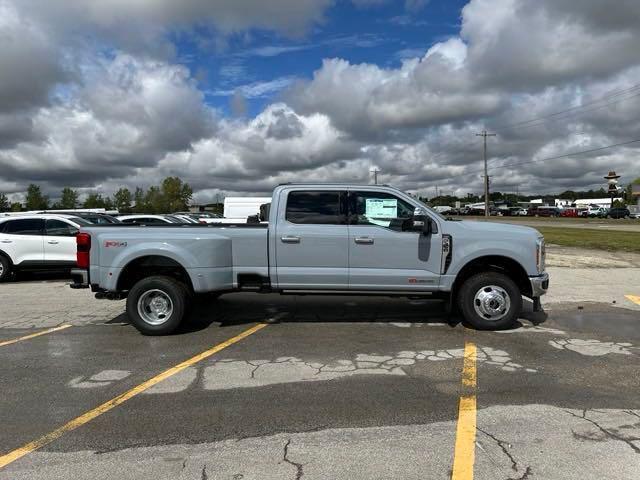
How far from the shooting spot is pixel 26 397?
469 centimetres

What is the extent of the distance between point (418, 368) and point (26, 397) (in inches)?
146

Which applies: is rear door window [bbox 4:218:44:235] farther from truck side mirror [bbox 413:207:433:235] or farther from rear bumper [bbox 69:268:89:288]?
truck side mirror [bbox 413:207:433:235]

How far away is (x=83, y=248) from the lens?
692 cm

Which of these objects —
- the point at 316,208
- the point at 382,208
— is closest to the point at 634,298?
the point at 382,208

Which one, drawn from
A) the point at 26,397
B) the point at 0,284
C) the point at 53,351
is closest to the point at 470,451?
the point at 26,397

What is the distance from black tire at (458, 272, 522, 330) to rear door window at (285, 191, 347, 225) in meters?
1.88

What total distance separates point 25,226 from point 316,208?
8953mm

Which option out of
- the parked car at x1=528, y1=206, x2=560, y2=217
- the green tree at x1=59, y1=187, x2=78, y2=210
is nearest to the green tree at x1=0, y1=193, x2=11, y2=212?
the green tree at x1=59, y1=187, x2=78, y2=210

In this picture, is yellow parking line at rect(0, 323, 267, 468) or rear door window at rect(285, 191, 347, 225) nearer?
yellow parking line at rect(0, 323, 267, 468)

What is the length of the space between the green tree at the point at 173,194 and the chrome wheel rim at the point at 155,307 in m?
81.7

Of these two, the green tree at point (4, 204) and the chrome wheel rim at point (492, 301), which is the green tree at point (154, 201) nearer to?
the green tree at point (4, 204)

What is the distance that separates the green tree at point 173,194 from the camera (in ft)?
284

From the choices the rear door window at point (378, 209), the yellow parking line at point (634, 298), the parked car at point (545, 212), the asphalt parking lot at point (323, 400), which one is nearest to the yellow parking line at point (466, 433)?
the asphalt parking lot at point (323, 400)

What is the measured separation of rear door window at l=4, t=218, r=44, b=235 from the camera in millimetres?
12570
